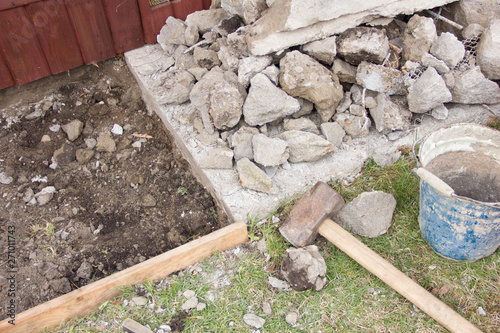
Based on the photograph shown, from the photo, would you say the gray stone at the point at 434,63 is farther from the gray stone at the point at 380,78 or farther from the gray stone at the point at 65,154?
the gray stone at the point at 65,154

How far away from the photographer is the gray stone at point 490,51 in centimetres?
318

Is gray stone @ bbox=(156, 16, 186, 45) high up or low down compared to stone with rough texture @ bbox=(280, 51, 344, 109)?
up

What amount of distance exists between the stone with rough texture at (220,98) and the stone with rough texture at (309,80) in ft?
1.35

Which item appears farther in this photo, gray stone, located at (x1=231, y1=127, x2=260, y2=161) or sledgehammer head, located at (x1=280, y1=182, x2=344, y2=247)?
gray stone, located at (x1=231, y1=127, x2=260, y2=161)

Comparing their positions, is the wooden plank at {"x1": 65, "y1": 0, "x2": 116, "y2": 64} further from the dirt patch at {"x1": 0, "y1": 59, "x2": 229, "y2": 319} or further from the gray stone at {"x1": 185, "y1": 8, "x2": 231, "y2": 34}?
the gray stone at {"x1": 185, "y1": 8, "x2": 231, "y2": 34}

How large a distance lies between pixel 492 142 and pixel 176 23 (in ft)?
10.5

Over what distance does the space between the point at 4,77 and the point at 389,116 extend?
3.62m

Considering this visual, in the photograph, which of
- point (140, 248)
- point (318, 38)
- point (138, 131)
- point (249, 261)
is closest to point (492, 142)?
point (318, 38)

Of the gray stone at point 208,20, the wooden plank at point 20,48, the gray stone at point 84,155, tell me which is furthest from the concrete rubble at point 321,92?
the wooden plank at point 20,48

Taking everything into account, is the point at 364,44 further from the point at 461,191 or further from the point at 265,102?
the point at 461,191

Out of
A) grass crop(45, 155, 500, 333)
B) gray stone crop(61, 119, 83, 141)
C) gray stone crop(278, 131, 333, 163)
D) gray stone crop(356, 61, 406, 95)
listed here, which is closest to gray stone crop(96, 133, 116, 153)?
gray stone crop(61, 119, 83, 141)

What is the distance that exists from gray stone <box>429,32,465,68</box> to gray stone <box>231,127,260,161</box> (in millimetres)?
1628

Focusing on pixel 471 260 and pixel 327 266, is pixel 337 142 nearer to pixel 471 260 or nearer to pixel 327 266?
pixel 327 266

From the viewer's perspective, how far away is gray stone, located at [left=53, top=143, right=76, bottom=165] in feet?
12.1
